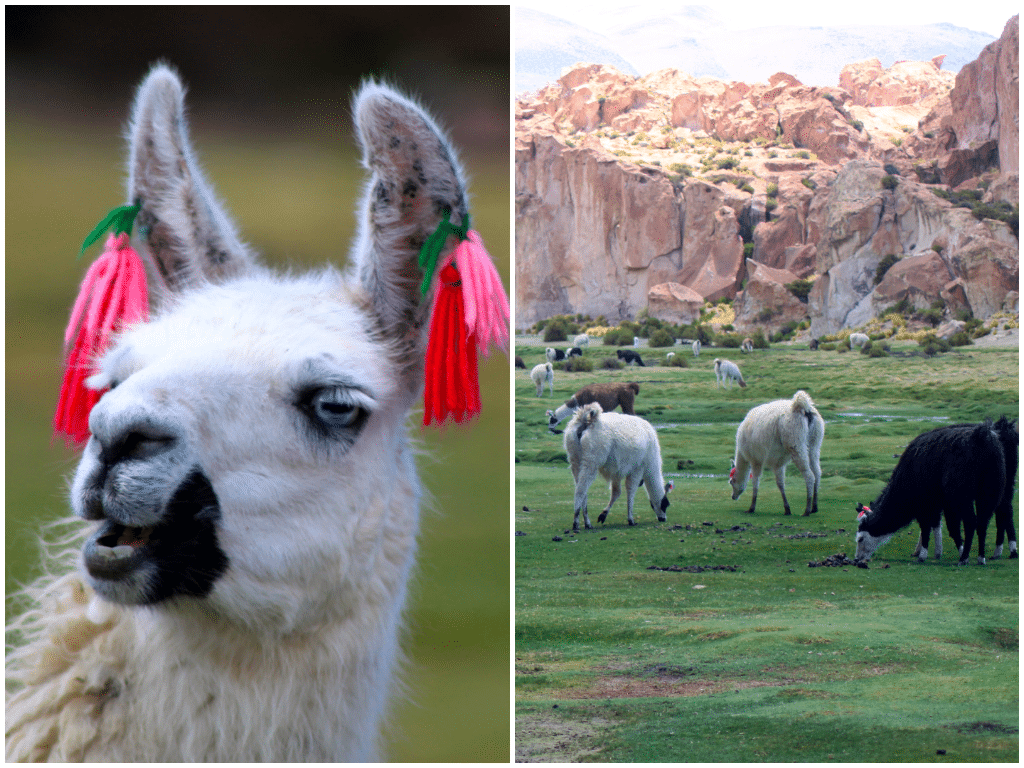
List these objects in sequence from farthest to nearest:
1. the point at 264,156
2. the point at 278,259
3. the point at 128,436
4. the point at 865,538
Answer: the point at 865,538, the point at 264,156, the point at 278,259, the point at 128,436

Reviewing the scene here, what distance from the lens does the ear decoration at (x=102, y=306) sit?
1938 millimetres

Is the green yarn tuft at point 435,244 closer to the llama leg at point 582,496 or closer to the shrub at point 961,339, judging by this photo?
the llama leg at point 582,496

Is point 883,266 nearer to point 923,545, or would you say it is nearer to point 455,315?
point 923,545

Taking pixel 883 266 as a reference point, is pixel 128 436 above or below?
below

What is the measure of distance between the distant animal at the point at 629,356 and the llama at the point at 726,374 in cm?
31

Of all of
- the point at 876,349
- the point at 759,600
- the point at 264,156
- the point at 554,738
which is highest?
the point at 264,156

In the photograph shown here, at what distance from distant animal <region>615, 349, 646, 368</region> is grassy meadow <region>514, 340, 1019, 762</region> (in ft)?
0.14

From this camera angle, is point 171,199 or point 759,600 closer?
point 171,199

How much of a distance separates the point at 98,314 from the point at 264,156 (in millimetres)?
1096

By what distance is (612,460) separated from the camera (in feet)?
10.7

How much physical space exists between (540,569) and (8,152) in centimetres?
240

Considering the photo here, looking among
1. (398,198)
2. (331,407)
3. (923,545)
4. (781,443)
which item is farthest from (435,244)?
(923,545)

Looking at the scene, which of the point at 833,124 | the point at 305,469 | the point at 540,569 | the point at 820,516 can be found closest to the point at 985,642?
the point at 820,516

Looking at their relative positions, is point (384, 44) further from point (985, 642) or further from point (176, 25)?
point (985, 642)
